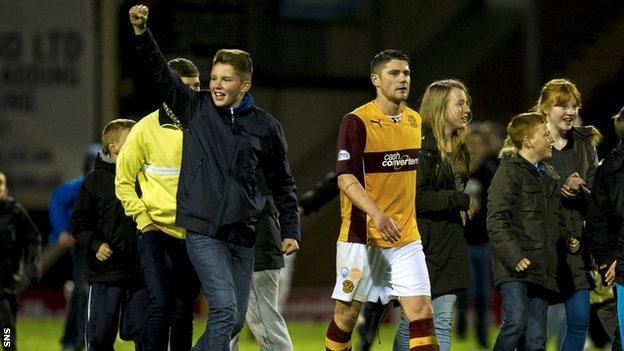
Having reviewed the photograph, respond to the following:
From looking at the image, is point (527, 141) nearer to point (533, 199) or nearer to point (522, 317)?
point (533, 199)

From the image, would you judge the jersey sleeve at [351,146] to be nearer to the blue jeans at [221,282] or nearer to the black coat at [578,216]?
the blue jeans at [221,282]

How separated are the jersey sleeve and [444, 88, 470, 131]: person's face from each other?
86 cm

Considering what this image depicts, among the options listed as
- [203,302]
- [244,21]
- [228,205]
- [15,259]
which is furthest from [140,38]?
[244,21]

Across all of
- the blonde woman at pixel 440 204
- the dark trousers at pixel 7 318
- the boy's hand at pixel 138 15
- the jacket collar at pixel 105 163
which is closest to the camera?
the boy's hand at pixel 138 15

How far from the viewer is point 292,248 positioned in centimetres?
919

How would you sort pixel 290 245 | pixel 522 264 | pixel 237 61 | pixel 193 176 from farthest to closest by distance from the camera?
1. pixel 522 264
2. pixel 290 245
3. pixel 237 61
4. pixel 193 176

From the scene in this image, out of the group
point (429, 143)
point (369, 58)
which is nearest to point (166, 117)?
point (429, 143)

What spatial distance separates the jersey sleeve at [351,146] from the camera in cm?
908

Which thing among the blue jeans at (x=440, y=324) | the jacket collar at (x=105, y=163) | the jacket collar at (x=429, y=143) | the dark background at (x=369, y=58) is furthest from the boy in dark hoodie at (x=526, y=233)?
the dark background at (x=369, y=58)

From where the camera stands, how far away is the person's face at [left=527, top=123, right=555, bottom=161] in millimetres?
9906

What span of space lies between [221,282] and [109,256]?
1564 millimetres

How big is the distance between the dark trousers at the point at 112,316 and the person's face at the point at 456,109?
2.32 meters

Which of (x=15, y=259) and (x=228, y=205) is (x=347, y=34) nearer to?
(x=15, y=259)

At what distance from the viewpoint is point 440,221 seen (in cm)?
979
